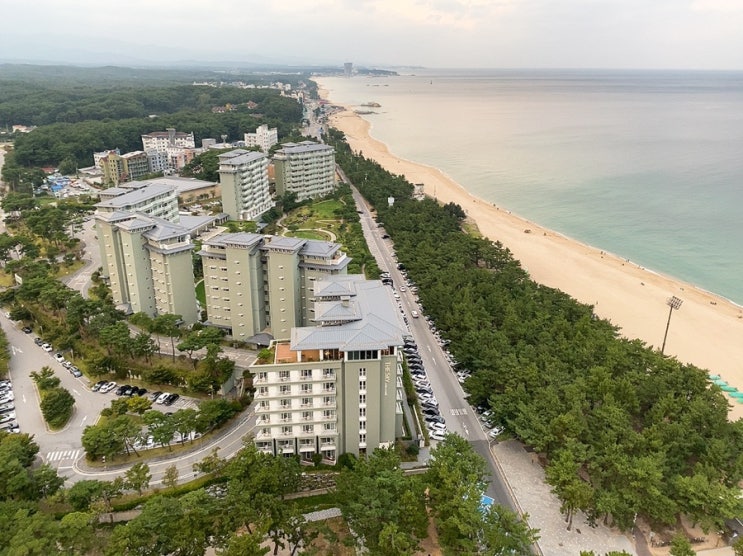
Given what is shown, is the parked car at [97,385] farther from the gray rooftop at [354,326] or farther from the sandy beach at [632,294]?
the sandy beach at [632,294]

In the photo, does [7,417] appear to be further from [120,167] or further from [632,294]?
[120,167]

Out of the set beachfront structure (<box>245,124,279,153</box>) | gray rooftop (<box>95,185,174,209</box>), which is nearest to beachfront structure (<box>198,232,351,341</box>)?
gray rooftop (<box>95,185,174,209</box>)

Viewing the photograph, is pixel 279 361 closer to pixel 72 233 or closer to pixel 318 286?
pixel 318 286

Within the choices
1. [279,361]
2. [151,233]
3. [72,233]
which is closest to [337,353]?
[279,361]

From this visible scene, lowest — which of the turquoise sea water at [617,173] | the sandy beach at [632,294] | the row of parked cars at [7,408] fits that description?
the sandy beach at [632,294]

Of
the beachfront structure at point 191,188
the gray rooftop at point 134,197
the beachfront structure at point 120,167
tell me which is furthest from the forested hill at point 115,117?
the gray rooftop at point 134,197

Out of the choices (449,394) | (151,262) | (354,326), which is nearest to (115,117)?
(151,262)
